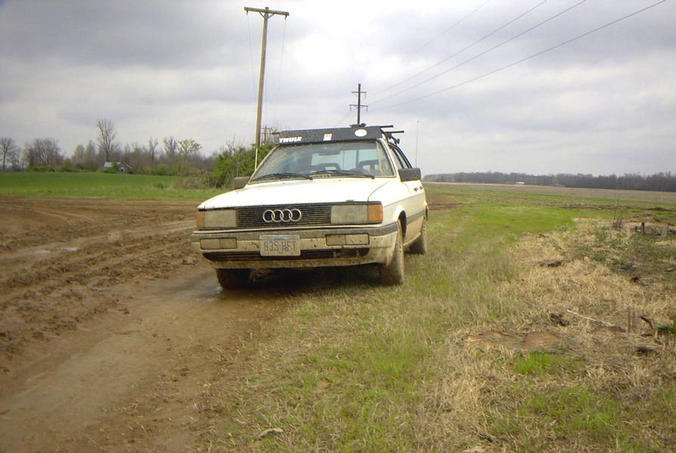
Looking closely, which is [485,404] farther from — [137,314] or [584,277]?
[584,277]

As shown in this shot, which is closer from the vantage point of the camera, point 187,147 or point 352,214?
point 352,214

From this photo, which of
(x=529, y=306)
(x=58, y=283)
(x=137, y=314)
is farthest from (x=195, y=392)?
(x=58, y=283)

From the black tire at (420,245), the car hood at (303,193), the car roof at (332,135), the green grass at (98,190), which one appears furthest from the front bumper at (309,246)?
the green grass at (98,190)

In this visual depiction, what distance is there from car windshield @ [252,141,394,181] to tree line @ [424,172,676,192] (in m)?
54.8

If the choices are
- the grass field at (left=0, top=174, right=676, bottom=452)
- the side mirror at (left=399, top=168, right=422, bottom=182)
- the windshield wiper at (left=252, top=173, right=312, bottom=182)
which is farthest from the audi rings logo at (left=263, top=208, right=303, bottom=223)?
the side mirror at (left=399, top=168, right=422, bottom=182)

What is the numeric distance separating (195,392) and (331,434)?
3.02ft

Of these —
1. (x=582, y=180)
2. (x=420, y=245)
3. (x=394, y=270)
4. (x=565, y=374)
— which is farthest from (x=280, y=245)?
(x=582, y=180)

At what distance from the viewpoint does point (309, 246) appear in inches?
187

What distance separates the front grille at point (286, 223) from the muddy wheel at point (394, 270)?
772 mm

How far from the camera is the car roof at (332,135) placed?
6441mm

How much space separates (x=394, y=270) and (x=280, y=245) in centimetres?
115

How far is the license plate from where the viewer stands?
4.74 meters

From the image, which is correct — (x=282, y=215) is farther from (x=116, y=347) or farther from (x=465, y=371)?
(x=465, y=371)

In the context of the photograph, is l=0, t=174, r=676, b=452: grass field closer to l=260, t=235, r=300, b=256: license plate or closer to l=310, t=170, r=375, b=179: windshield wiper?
l=260, t=235, r=300, b=256: license plate
